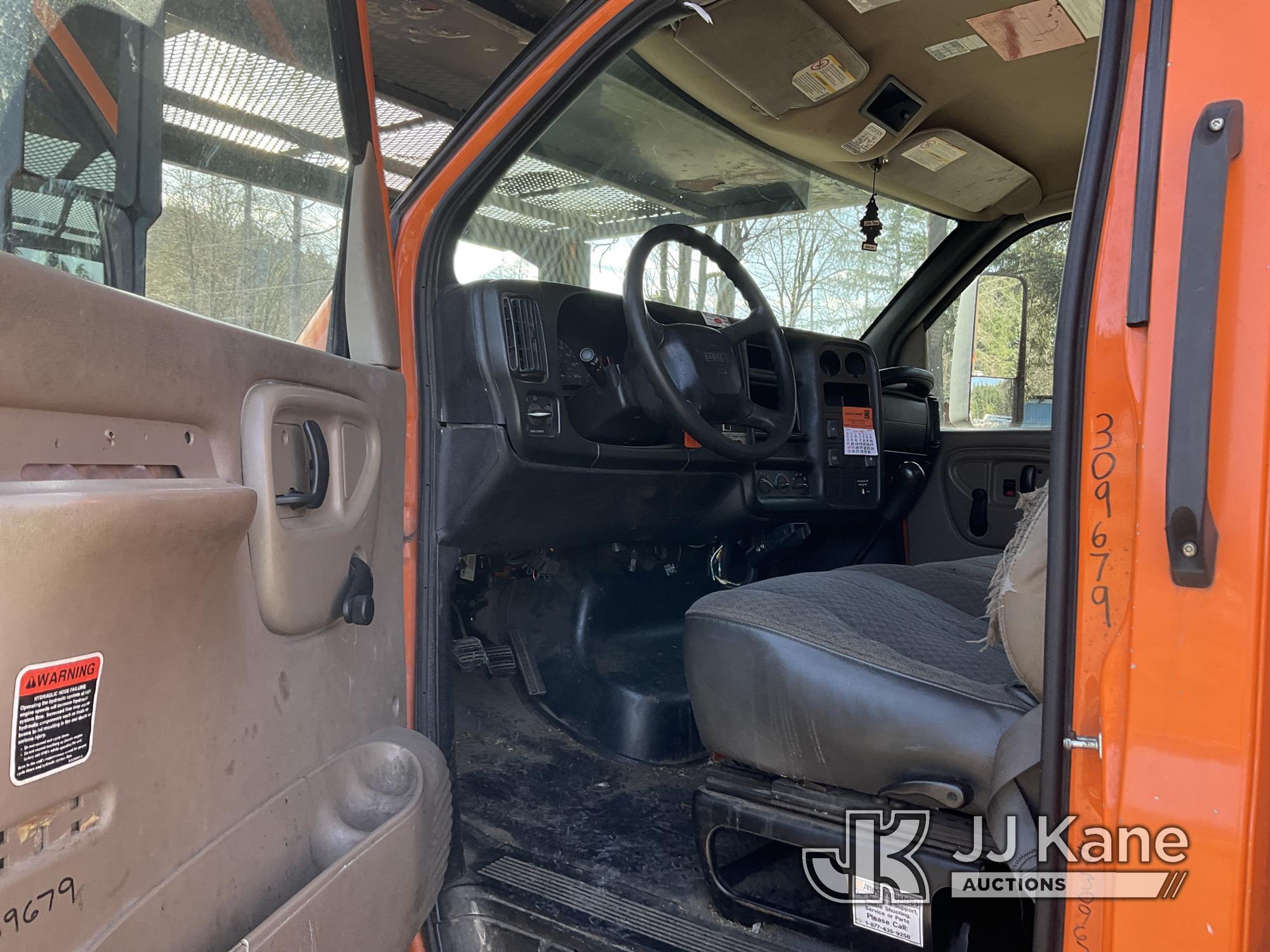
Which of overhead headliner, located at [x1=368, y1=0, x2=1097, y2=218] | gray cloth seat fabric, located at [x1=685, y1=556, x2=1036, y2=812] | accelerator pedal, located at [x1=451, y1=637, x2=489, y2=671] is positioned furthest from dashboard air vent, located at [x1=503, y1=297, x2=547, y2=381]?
accelerator pedal, located at [x1=451, y1=637, x2=489, y2=671]

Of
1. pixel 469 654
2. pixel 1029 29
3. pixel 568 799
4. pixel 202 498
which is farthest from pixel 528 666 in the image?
pixel 1029 29

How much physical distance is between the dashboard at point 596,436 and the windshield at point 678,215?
74 mm

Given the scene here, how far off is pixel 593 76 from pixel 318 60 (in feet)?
1.34

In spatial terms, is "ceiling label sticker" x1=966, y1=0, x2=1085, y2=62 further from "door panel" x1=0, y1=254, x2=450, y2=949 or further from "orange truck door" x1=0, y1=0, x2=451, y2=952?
"door panel" x1=0, y1=254, x2=450, y2=949

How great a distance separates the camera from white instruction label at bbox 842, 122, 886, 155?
2.35 meters

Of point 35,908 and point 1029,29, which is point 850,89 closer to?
point 1029,29

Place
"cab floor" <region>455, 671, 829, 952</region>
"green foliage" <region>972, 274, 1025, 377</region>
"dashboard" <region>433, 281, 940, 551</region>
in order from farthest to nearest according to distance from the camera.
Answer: "green foliage" <region>972, 274, 1025, 377</region>
"dashboard" <region>433, 281, 940, 551</region>
"cab floor" <region>455, 671, 829, 952</region>

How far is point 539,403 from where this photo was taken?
188 cm

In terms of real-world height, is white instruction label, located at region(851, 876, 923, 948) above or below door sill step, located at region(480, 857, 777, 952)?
above

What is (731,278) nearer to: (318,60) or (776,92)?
(776,92)

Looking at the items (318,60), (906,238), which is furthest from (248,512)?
(906,238)

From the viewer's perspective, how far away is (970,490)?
9.66ft

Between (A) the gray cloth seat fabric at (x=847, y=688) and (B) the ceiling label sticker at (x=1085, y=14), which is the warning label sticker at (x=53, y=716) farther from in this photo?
(B) the ceiling label sticker at (x=1085, y=14)

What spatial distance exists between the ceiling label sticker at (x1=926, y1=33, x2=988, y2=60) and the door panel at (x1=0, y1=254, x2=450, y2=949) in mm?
1428
